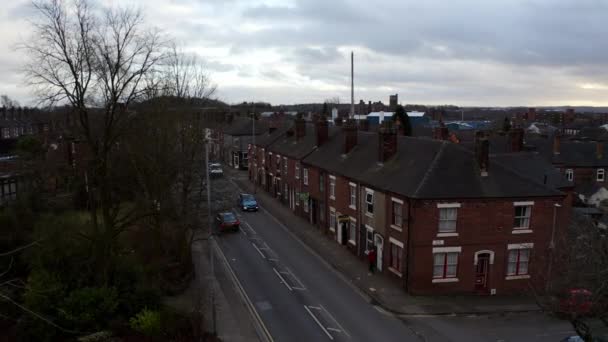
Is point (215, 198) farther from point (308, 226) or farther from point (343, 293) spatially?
point (343, 293)

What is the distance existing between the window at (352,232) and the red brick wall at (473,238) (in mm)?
7244

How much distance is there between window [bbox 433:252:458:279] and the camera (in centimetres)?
2441

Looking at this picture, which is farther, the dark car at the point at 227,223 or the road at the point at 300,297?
the dark car at the point at 227,223

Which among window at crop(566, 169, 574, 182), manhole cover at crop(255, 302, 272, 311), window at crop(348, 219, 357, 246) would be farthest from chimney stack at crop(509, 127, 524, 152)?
window at crop(566, 169, 574, 182)

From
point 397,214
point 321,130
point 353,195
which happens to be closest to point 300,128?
point 321,130

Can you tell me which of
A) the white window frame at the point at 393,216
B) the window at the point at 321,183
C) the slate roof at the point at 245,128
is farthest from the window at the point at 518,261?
the slate roof at the point at 245,128

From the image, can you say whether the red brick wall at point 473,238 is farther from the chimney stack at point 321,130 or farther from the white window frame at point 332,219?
the chimney stack at point 321,130

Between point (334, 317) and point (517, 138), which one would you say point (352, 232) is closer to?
point (334, 317)

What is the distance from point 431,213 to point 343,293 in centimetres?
630

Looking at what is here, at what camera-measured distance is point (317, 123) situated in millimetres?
42938

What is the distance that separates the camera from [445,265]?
963 inches

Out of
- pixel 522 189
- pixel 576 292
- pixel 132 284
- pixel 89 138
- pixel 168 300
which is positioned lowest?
pixel 168 300

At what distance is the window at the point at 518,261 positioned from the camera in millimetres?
24906

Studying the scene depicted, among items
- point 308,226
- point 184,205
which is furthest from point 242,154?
point 184,205
